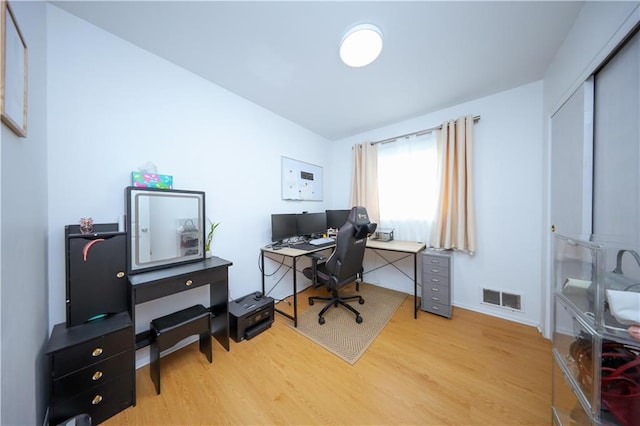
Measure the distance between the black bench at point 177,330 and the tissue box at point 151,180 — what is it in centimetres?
105

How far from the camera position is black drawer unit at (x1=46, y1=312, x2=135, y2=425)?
1031 mm

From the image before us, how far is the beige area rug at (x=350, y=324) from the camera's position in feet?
5.82

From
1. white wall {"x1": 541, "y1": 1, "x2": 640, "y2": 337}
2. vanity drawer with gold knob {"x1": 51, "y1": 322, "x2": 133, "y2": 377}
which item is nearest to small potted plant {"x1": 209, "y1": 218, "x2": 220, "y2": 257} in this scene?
vanity drawer with gold knob {"x1": 51, "y1": 322, "x2": 133, "y2": 377}

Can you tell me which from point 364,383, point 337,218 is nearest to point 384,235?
point 337,218

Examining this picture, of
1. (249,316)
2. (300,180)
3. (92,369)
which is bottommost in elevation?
(249,316)

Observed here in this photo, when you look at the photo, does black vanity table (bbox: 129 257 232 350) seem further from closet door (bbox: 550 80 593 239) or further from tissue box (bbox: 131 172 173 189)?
closet door (bbox: 550 80 593 239)

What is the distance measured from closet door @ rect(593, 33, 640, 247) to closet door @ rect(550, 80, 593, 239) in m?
0.03

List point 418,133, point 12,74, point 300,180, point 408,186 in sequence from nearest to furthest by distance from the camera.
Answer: point 12,74
point 418,133
point 408,186
point 300,180

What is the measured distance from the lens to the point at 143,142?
157 centimetres

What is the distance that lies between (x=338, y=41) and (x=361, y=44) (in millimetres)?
185

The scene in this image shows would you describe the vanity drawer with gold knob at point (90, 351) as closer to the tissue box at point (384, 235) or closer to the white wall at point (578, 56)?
the tissue box at point (384, 235)

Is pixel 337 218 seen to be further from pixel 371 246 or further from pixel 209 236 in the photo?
pixel 209 236

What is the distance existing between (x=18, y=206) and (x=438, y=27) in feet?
8.44

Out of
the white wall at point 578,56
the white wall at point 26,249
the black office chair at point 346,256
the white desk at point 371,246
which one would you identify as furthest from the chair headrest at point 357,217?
the white wall at point 26,249
